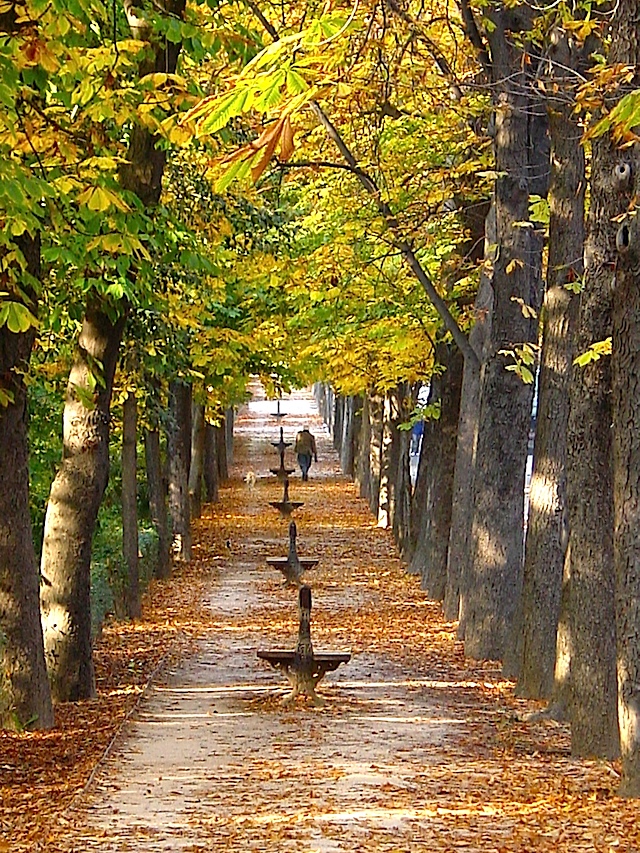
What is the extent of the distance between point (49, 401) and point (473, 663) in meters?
8.27

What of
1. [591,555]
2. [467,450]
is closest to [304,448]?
[467,450]

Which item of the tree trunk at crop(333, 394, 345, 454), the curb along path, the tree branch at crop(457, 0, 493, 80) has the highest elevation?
the tree branch at crop(457, 0, 493, 80)

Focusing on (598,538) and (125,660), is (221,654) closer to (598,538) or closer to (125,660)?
(125,660)

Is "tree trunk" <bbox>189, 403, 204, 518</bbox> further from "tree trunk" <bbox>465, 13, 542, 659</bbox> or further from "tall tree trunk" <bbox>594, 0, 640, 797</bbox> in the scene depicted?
"tall tree trunk" <bbox>594, 0, 640, 797</bbox>

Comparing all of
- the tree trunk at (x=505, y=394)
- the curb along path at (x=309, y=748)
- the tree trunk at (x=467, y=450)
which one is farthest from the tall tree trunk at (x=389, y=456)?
the tree trunk at (x=505, y=394)

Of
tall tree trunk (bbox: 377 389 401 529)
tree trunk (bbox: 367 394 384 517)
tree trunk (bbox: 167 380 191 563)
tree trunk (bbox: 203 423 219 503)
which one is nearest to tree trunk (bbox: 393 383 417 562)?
tall tree trunk (bbox: 377 389 401 529)

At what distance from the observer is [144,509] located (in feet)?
112

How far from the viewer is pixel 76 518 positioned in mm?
14680

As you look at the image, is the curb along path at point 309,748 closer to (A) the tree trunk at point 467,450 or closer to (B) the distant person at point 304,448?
(A) the tree trunk at point 467,450

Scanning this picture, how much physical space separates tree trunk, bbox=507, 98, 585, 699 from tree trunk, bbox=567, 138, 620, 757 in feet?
8.80

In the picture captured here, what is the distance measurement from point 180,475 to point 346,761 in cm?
1949

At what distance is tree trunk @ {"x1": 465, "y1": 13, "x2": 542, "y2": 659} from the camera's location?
15.9 metres

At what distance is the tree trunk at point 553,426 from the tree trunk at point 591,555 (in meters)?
2.68

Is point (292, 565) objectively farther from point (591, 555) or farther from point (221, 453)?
point (221, 453)
